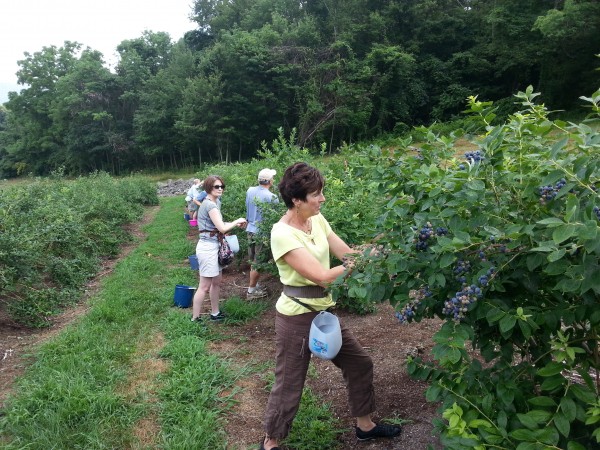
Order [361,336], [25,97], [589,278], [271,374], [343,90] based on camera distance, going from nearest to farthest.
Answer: [589,278], [271,374], [361,336], [343,90], [25,97]

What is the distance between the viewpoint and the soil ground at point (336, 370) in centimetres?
318

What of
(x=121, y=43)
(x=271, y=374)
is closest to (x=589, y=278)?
(x=271, y=374)

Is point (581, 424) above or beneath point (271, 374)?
above

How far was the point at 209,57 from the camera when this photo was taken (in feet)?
136

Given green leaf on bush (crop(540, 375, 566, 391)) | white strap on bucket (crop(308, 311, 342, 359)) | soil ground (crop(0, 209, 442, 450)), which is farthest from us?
soil ground (crop(0, 209, 442, 450))

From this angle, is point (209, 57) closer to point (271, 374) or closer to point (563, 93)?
point (563, 93)

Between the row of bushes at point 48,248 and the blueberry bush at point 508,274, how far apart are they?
5.27 meters

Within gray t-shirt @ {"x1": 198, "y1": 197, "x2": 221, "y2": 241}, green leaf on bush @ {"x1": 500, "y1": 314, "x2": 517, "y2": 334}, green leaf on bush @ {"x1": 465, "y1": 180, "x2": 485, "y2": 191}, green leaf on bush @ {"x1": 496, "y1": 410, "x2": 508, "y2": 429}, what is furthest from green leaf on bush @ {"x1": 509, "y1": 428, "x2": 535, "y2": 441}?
gray t-shirt @ {"x1": 198, "y1": 197, "x2": 221, "y2": 241}

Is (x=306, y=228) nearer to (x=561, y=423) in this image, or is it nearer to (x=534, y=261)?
(x=534, y=261)

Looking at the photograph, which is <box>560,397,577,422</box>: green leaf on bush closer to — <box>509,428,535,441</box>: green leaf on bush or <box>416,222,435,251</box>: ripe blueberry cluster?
<box>509,428,535,441</box>: green leaf on bush

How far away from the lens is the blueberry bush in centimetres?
143

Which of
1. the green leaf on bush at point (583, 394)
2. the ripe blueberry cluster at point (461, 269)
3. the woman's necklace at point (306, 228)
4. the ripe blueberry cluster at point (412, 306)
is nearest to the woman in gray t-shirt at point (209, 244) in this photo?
the woman's necklace at point (306, 228)

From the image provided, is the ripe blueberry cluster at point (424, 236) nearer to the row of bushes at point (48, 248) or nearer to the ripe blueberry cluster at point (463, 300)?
the ripe blueberry cluster at point (463, 300)

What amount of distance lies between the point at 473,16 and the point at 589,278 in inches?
1786
